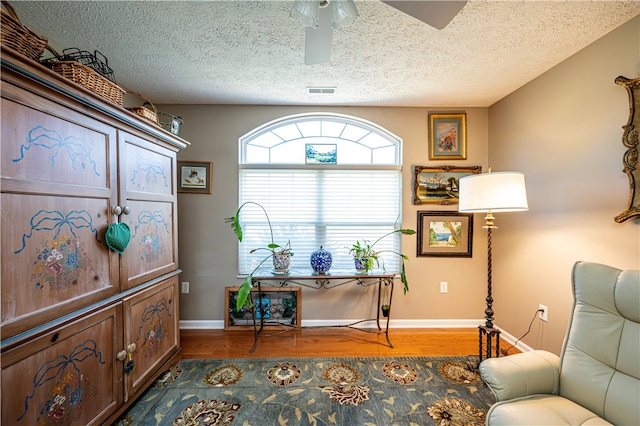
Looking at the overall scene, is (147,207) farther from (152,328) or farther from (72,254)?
(152,328)

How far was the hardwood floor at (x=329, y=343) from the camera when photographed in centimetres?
226

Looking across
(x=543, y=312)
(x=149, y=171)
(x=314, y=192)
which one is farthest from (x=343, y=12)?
(x=543, y=312)

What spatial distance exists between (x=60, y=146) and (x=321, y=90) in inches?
Result: 77.8

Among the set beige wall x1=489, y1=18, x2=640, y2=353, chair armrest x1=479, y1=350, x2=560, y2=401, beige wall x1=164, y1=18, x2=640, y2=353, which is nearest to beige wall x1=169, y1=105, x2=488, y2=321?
beige wall x1=164, y1=18, x2=640, y2=353

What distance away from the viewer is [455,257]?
2.77 metres

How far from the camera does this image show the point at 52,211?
113 centimetres

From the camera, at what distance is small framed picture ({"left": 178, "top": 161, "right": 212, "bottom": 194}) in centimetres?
270

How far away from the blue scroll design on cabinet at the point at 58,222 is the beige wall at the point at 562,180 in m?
3.19

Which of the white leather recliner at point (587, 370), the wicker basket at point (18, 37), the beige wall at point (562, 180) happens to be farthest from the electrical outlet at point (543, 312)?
the wicker basket at point (18, 37)

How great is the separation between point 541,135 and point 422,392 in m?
2.34

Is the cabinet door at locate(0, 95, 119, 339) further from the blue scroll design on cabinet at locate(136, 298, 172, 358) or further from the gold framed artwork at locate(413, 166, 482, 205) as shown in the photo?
the gold framed artwork at locate(413, 166, 482, 205)

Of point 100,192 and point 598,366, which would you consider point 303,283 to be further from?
point 598,366

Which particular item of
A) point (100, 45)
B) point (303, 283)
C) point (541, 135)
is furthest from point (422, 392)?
point (100, 45)

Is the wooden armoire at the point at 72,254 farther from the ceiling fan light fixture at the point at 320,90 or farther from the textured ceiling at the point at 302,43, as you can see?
the ceiling fan light fixture at the point at 320,90
